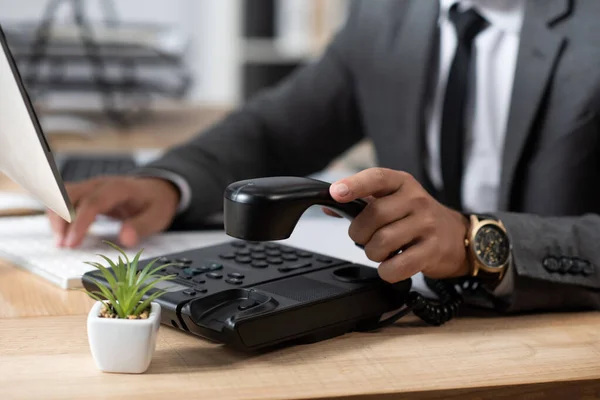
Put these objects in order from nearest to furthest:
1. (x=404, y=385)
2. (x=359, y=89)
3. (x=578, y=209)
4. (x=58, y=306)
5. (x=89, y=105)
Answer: (x=404, y=385) < (x=58, y=306) < (x=578, y=209) < (x=359, y=89) < (x=89, y=105)

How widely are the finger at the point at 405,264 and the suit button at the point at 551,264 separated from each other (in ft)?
0.49

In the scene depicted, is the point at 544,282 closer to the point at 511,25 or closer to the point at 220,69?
the point at 511,25

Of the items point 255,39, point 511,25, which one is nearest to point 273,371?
point 511,25

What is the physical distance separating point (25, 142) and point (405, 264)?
1.11 feet

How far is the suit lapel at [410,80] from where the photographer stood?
1335 millimetres

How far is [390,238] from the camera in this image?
74 cm

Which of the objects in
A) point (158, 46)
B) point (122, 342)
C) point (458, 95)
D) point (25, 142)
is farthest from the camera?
point (158, 46)

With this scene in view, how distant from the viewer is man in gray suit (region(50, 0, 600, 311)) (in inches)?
31.5

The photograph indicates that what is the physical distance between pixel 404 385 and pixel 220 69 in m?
3.92

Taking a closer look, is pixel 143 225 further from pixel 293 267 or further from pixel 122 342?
pixel 122 342

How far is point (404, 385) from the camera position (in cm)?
60

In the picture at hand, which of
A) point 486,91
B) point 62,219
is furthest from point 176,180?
point 486,91

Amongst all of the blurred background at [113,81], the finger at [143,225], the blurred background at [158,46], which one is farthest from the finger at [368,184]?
the blurred background at [158,46]

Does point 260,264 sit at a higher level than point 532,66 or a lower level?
lower
